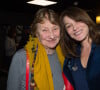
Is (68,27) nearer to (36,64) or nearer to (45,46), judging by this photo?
(45,46)

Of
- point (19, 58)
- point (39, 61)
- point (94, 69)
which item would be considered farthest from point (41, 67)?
point (94, 69)

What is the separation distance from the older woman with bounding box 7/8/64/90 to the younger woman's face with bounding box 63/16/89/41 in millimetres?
113

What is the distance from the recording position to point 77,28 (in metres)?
1.96

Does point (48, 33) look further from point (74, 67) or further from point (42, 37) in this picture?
point (74, 67)

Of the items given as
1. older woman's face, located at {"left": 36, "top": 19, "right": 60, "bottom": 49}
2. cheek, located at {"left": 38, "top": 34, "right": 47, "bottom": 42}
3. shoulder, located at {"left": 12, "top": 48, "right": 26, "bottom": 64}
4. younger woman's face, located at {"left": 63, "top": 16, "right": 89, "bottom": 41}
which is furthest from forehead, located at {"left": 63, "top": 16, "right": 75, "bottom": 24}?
shoulder, located at {"left": 12, "top": 48, "right": 26, "bottom": 64}

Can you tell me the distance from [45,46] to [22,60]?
319mm

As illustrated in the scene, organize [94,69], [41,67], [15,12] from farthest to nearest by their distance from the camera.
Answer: [15,12]
[41,67]
[94,69]

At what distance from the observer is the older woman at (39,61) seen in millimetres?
1878

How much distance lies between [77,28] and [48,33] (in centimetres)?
31

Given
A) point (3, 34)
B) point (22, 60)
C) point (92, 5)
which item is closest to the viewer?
point (22, 60)

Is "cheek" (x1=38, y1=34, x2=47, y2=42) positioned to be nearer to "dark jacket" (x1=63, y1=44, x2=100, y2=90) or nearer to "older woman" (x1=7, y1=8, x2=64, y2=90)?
"older woman" (x1=7, y1=8, x2=64, y2=90)

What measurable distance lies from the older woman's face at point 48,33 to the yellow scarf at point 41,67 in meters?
0.10

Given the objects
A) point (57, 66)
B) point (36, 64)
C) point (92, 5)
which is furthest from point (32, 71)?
point (92, 5)

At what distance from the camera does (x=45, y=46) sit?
2053 mm
